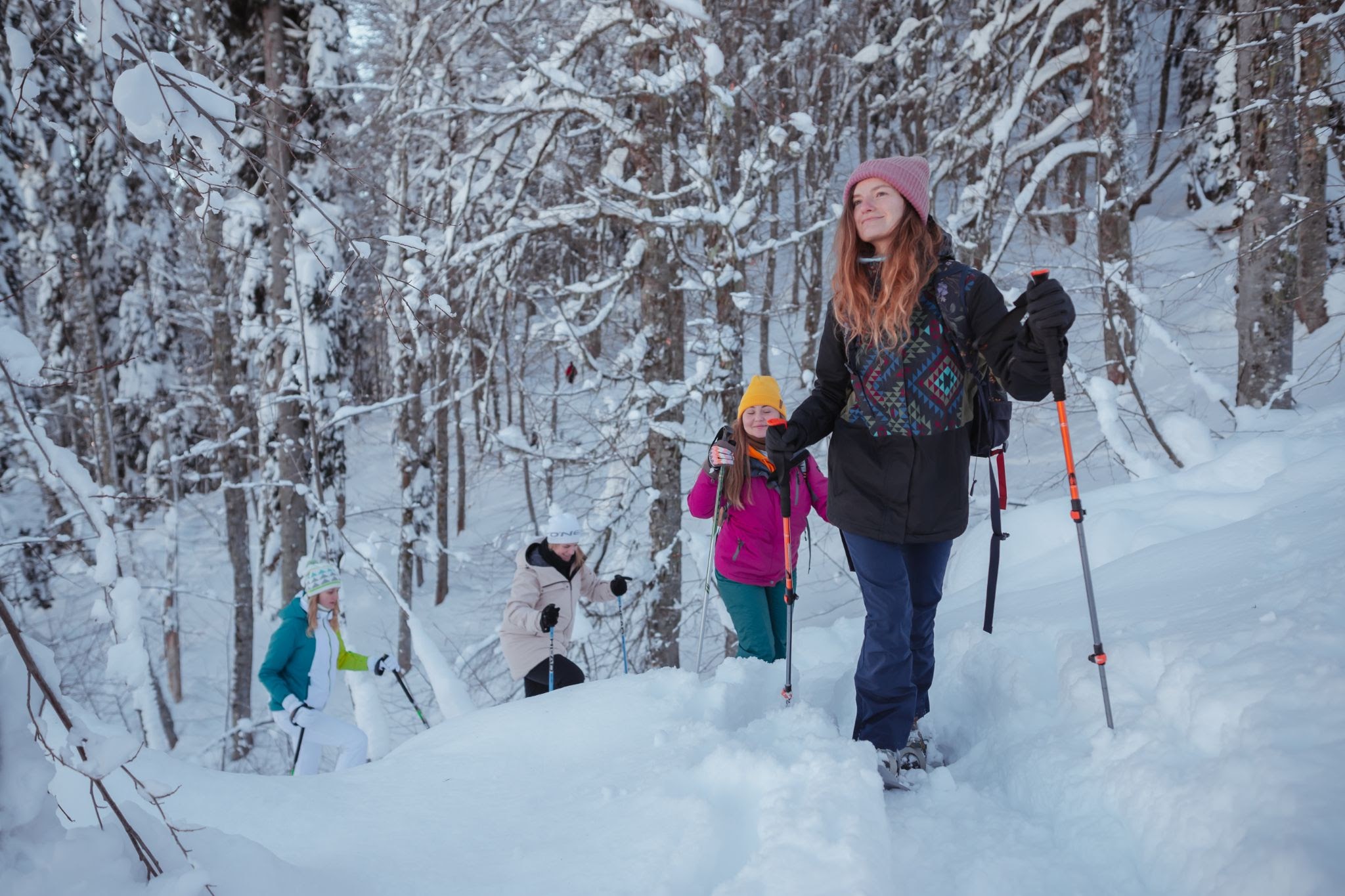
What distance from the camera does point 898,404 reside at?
97.9 inches

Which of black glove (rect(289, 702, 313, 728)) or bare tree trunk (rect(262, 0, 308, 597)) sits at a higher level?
bare tree trunk (rect(262, 0, 308, 597))

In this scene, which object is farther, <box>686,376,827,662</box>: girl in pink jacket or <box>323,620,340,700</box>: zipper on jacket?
<box>323,620,340,700</box>: zipper on jacket

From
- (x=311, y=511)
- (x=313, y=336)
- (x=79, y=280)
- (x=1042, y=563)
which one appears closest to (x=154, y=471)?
(x=79, y=280)

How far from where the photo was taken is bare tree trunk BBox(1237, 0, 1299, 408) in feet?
18.4

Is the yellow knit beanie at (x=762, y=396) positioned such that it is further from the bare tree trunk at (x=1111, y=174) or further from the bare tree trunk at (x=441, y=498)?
the bare tree trunk at (x=441, y=498)

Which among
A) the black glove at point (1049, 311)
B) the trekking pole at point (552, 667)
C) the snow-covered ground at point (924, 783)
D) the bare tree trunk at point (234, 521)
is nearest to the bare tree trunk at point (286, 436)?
the bare tree trunk at point (234, 521)

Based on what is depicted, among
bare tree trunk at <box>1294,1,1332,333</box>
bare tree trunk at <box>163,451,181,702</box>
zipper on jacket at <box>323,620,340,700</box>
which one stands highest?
bare tree trunk at <box>1294,1,1332,333</box>

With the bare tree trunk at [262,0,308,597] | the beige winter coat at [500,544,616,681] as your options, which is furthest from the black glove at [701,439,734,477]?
the bare tree trunk at [262,0,308,597]

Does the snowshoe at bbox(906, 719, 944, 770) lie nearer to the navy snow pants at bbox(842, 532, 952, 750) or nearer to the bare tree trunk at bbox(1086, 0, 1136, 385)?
the navy snow pants at bbox(842, 532, 952, 750)

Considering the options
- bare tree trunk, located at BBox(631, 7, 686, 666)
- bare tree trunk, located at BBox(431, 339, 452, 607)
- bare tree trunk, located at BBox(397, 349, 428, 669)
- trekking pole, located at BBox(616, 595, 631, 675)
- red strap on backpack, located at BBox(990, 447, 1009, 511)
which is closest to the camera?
red strap on backpack, located at BBox(990, 447, 1009, 511)

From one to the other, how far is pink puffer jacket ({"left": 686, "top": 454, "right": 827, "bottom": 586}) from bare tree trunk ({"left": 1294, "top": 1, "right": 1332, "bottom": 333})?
10.5 ft

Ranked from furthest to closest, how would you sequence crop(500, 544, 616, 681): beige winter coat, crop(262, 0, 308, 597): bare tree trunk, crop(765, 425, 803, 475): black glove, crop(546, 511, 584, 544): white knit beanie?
crop(262, 0, 308, 597): bare tree trunk, crop(546, 511, 584, 544): white knit beanie, crop(500, 544, 616, 681): beige winter coat, crop(765, 425, 803, 475): black glove

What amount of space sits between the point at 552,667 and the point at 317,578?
198 cm

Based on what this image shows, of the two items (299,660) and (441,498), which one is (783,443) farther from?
(441,498)
